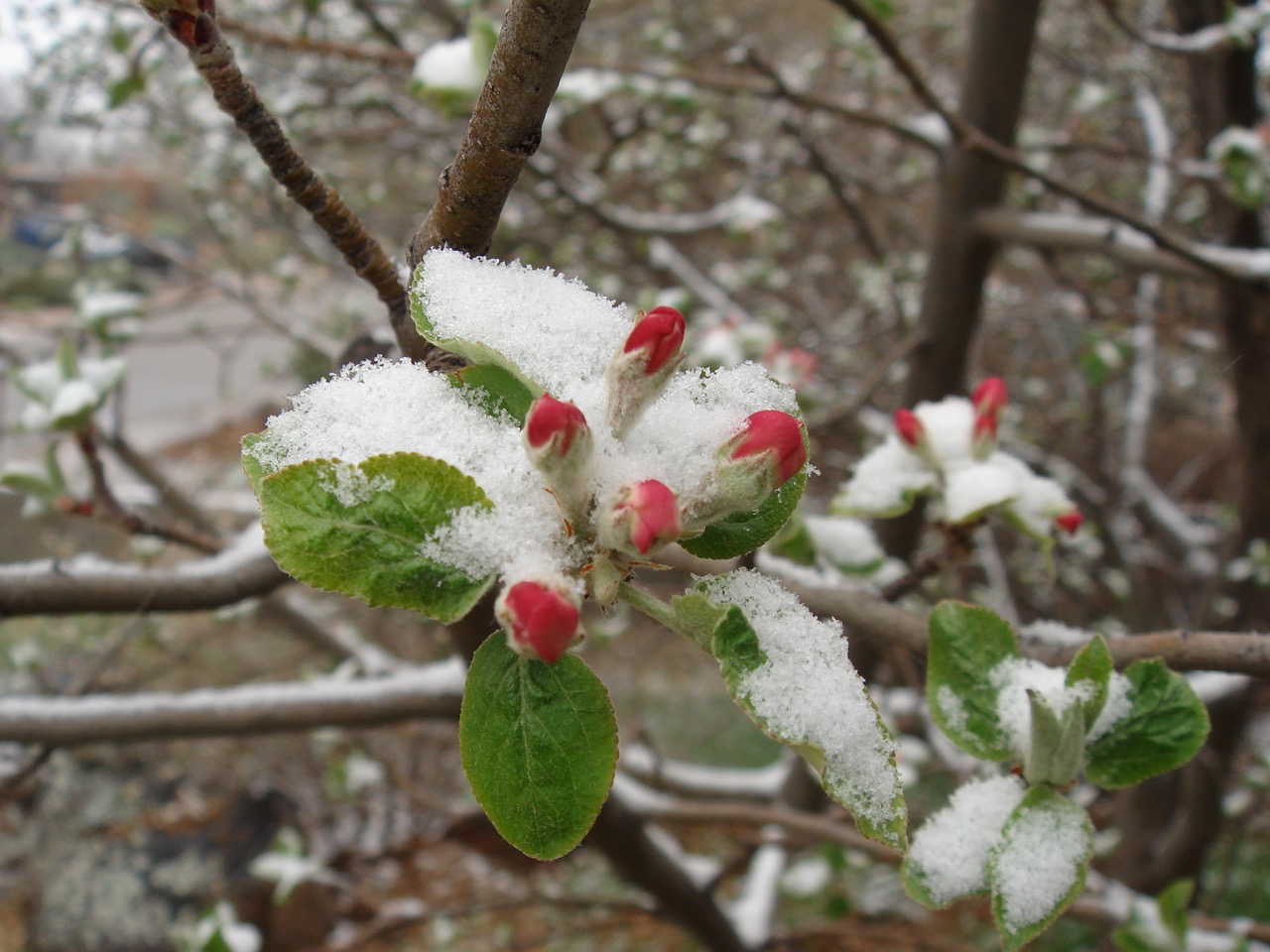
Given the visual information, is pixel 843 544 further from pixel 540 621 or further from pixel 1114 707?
pixel 540 621

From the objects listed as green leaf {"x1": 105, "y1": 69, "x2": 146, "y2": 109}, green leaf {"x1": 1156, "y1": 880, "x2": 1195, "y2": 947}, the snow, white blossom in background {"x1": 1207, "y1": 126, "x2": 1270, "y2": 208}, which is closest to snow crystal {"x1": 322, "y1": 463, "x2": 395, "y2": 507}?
the snow

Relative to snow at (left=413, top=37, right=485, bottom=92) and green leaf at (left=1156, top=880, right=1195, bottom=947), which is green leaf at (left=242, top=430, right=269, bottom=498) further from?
green leaf at (left=1156, top=880, right=1195, bottom=947)

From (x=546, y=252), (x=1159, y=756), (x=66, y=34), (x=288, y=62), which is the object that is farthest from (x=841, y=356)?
(x=1159, y=756)

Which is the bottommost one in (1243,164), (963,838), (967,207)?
(963,838)

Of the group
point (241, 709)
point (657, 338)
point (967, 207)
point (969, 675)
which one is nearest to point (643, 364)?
point (657, 338)

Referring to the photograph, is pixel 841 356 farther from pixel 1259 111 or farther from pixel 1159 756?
pixel 1159 756

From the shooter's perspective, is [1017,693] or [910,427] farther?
[910,427]
